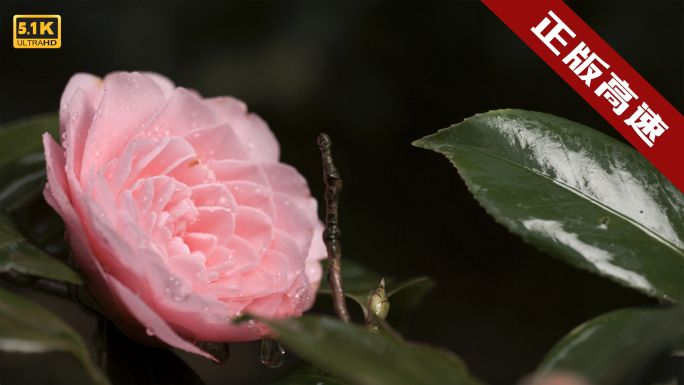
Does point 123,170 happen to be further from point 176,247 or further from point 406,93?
point 406,93

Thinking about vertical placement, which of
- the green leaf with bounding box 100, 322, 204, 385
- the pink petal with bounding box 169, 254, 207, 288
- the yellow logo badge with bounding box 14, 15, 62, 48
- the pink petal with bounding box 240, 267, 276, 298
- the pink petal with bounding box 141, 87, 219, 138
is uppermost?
the yellow logo badge with bounding box 14, 15, 62, 48

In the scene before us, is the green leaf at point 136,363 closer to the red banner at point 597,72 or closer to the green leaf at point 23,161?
the green leaf at point 23,161

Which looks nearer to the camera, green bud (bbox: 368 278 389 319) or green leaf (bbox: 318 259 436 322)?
green bud (bbox: 368 278 389 319)

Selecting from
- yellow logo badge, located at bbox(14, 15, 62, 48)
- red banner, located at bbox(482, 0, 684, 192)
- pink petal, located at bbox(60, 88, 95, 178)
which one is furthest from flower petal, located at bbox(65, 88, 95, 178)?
red banner, located at bbox(482, 0, 684, 192)

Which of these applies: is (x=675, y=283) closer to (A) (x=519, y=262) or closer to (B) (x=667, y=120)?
(B) (x=667, y=120)

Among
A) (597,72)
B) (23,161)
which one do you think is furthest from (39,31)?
(597,72)

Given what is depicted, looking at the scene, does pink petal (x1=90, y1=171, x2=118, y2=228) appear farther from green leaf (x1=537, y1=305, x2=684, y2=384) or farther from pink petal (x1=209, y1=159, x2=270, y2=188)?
green leaf (x1=537, y1=305, x2=684, y2=384)
